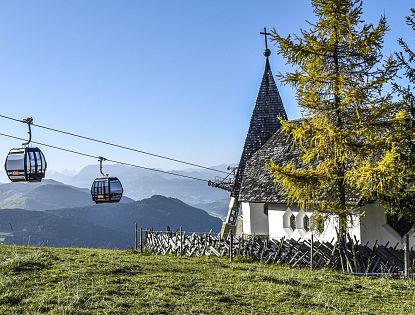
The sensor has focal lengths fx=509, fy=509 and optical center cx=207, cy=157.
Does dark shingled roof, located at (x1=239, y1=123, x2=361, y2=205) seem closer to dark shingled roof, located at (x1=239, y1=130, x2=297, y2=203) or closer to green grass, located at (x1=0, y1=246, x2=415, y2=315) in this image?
dark shingled roof, located at (x1=239, y1=130, x2=297, y2=203)

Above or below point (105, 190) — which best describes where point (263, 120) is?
above

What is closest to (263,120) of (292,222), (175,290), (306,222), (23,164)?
(292,222)

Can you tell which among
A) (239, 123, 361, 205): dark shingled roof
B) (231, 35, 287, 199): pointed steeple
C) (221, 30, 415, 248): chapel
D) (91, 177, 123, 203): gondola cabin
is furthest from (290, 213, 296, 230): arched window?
(91, 177, 123, 203): gondola cabin

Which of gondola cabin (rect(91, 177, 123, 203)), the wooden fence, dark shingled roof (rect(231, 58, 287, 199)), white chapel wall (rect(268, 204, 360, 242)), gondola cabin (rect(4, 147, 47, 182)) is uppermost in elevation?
dark shingled roof (rect(231, 58, 287, 199))

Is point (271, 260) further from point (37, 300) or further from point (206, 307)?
point (37, 300)

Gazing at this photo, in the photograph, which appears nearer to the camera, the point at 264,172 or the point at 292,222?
the point at 292,222

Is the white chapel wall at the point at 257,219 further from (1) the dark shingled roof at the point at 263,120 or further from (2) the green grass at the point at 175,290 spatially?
(2) the green grass at the point at 175,290

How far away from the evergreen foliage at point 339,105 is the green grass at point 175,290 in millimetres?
3461

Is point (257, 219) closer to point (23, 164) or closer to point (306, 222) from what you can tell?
point (306, 222)

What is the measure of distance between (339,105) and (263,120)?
14.2 meters

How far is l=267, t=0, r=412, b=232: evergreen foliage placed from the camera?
59.8 ft

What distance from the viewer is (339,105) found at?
1908 cm

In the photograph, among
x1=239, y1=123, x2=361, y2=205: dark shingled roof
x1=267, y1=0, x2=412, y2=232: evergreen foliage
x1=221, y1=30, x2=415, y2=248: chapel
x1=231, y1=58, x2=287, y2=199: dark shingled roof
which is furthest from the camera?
x1=231, y1=58, x2=287, y2=199: dark shingled roof

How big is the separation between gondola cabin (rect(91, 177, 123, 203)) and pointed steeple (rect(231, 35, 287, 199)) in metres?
8.89
